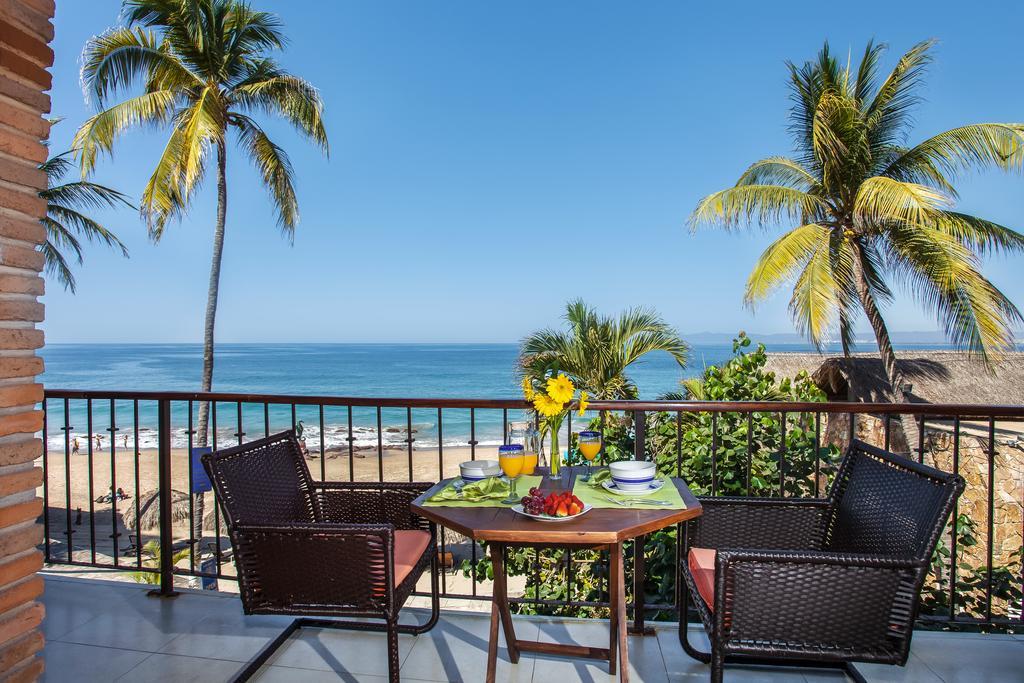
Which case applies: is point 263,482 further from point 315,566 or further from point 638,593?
point 638,593

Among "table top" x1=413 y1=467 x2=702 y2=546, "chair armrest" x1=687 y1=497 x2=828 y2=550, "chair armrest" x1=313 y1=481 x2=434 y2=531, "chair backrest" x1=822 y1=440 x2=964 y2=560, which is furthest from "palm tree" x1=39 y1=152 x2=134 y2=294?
"chair backrest" x1=822 y1=440 x2=964 y2=560

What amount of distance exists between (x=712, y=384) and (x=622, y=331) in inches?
97.8

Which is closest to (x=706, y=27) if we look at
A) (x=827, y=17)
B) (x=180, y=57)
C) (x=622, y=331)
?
(x=827, y=17)

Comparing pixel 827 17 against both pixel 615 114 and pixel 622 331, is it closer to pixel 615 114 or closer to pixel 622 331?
pixel 615 114

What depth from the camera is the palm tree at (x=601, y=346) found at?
7.73 metres

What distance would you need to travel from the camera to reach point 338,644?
7.92ft

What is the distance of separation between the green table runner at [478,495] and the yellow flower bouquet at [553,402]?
0.47 feet

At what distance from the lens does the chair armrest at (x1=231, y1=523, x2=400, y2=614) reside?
1.88 m

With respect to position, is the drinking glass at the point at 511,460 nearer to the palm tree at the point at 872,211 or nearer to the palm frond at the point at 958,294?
the palm tree at the point at 872,211

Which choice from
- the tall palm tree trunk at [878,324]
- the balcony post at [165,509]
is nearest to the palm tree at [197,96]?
the balcony post at [165,509]

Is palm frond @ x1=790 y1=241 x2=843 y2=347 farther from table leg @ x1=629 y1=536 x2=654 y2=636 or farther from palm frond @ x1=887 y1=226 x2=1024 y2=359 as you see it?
table leg @ x1=629 y1=536 x2=654 y2=636

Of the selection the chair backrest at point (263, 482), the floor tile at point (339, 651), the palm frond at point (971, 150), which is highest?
the palm frond at point (971, 150)

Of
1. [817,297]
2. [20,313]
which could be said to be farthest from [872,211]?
[20,313]

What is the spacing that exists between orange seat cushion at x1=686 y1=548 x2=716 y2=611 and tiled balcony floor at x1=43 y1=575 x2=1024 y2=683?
45 centimetres
